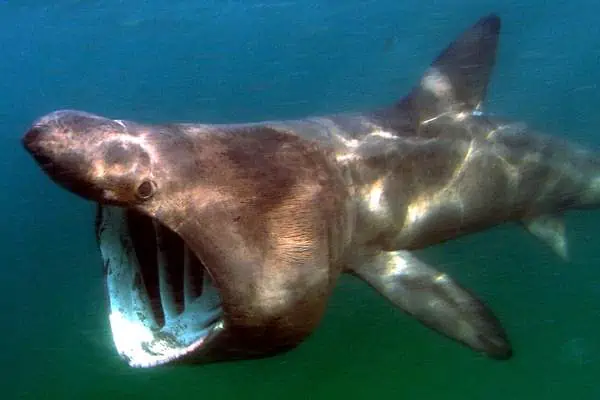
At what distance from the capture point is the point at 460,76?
5809 mm

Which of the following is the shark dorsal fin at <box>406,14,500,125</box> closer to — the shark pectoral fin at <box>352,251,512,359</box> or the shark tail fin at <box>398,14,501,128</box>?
the shark tail fin at <box>398,14,501,128</box>

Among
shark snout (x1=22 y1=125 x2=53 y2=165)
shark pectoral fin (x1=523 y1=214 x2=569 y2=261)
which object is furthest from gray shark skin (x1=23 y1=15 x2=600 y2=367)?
shark pectoral fin (x1=523 y1=214 x2=569 y2=261)

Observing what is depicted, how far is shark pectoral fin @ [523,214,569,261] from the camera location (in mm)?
6672

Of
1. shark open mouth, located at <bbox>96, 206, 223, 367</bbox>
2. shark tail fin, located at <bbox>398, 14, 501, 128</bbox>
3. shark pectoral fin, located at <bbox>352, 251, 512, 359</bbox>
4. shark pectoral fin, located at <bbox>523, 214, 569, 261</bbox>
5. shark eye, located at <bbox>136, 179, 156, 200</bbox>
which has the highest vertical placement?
shark eye, located at <bbox>136, 179, 156, 200</bbox>

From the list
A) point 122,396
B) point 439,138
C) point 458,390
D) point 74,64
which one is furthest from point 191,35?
point 439,138

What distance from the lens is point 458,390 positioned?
35.0ft

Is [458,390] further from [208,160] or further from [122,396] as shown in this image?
[208,160]

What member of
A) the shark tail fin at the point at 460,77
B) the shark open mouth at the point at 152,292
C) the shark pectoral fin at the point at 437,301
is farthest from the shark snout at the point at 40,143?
the shark tail fin at the point at 460,77

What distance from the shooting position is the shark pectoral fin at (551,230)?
6.67 meters

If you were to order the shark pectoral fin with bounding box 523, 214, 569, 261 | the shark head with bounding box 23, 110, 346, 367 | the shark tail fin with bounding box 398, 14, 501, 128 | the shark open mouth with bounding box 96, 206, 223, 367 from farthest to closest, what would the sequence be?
the shark pectoral fin with bounding box 523, 214, 569, 261 → the shark tail fin with bounding box 398, 14, 501, 128 → the shark open mouth with bounding box 96, 206, 223, 367 → the shark head with bounding box 23, 110, 346, 367

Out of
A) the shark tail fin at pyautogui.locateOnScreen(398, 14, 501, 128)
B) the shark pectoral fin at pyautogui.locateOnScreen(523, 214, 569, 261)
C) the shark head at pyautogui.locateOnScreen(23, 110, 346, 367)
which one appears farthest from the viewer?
the shark pectoral fin at pyautogui.locateOnScreen(523, 214, 569, 261)

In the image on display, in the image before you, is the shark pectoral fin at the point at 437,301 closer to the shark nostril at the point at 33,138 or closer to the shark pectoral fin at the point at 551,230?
the shark pectoral fin at the point at 551,230

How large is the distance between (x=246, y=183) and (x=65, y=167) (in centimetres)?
100

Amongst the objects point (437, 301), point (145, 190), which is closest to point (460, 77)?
point (437, 301)
